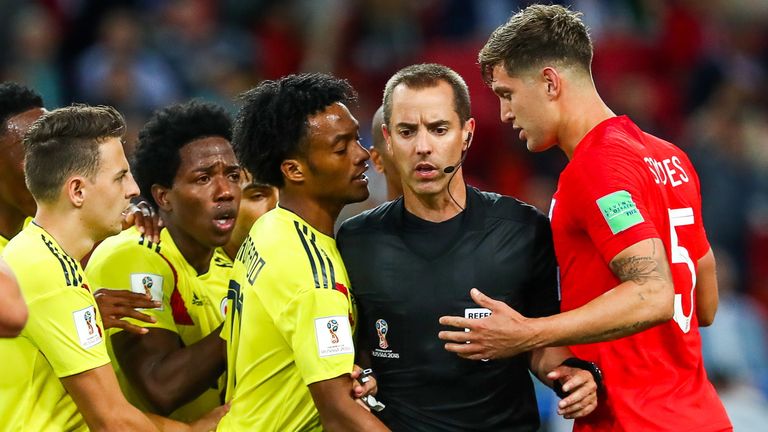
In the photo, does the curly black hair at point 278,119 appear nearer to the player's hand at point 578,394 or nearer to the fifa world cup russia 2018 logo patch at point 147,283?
the fifa world cup russia 2018 logo patch at point 147,283

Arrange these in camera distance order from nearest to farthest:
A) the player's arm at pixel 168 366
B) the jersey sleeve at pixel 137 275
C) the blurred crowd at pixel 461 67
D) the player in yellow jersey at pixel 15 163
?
the player's arm at pixel 168 366 → the jersey sleeve at pixel 137 275 → the player in yellow jersey at pixel 15 163 → the blurred crowd at pixel 461 67

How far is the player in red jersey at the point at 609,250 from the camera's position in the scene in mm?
4293

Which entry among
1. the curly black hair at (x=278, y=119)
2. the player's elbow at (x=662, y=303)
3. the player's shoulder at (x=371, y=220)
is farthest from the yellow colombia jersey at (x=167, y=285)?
the player's elbow at (x=662, y=303)

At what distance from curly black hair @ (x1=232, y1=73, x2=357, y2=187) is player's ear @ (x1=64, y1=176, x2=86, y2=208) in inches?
27.7

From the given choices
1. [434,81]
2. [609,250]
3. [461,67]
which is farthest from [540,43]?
[461,67]

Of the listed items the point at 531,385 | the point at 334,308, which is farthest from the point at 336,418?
the point at 531,385

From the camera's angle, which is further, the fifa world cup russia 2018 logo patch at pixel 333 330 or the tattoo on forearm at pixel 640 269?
the fifa world cup russia 2018 logo patch at pixel 333 330

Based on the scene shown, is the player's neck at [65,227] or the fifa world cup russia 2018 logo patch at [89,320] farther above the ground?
the player's neck at [65,227]

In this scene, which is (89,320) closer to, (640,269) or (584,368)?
(584,368)

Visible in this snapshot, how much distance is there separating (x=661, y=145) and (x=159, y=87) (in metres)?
7.01

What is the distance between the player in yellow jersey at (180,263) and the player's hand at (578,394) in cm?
160

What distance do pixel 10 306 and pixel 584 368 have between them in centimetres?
222

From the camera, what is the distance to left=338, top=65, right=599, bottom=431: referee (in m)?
4.59

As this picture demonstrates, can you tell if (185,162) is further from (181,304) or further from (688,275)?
(688,275)
